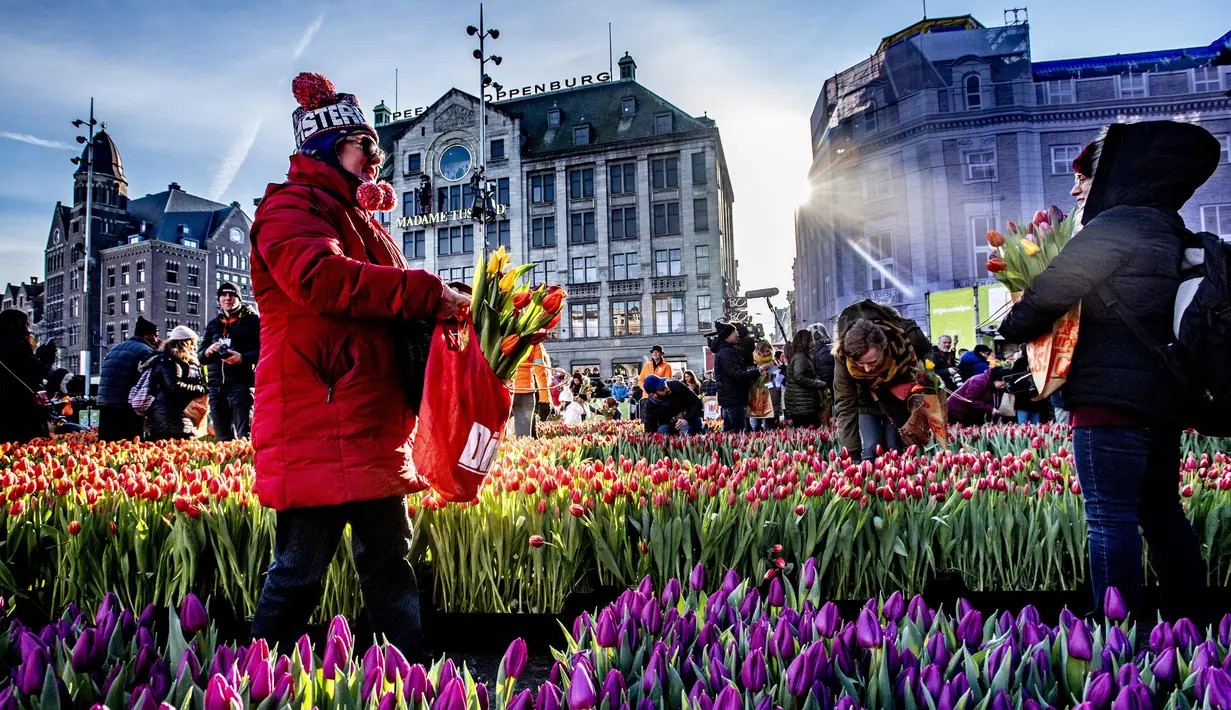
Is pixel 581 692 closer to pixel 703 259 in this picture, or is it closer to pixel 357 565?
pixel 357 565

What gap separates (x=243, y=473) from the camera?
171 inches

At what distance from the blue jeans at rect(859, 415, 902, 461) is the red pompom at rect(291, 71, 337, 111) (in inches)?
173

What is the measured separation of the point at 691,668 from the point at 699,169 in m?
42.0

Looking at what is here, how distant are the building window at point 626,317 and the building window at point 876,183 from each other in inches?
545

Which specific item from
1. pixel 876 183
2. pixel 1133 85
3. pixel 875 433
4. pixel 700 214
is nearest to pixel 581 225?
pixel 700 214

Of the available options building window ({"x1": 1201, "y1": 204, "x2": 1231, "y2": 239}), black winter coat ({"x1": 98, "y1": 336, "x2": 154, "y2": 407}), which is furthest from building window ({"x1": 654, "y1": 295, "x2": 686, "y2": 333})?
black winter coat ({"x1": 98, "y1": 336, "x2": 154, "y2": 407})

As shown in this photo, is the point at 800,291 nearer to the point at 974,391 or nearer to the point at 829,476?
the point at 974,391

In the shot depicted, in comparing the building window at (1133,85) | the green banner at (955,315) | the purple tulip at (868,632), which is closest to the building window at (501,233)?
the green banner at (955,315)

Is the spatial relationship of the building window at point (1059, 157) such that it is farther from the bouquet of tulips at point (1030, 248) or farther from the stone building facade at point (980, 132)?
the bouquet of tulips at point (1030, 248)

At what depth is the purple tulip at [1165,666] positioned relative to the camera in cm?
153

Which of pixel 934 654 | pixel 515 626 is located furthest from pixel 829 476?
pixel 934 654

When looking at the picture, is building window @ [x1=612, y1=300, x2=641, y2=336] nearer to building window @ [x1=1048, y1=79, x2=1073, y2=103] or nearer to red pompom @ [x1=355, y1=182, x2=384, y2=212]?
building window @ [x1=1048, y1=79, x2=1073, y2=103]

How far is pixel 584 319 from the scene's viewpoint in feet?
144

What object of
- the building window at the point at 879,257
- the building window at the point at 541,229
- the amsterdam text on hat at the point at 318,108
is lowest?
the amsterdam text on hat at the point at 318,108
